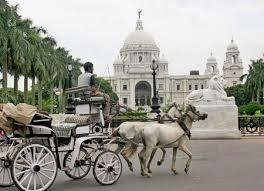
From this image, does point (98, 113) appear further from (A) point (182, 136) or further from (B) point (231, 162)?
(B) point (231, 162)

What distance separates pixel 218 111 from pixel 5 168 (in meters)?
15.1

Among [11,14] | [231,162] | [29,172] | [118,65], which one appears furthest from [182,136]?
[118,65]

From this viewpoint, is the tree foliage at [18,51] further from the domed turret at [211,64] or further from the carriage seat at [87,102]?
the domed turret at [211,64]

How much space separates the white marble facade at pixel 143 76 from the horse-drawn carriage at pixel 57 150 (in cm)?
14958

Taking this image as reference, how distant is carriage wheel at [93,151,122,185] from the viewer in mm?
9711

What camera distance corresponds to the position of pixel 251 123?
27969mm

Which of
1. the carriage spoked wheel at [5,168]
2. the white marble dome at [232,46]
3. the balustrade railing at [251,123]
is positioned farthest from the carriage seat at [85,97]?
the white marble dome at [232,46]

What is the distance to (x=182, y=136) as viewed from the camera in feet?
36.4

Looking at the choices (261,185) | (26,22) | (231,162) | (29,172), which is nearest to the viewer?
(29,172)

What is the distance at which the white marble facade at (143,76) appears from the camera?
534 feet

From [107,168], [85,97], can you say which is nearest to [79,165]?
[107,168]

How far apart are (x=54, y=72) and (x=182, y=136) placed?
154ft

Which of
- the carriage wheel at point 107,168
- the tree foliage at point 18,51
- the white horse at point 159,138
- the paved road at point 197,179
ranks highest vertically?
the tree foliage at point 18,51

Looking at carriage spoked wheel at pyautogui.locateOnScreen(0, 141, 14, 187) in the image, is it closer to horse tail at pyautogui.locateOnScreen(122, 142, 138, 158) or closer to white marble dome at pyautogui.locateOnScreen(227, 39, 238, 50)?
horse tail at pyautogui.locateOnScreen(122, 142, 138, 158)
